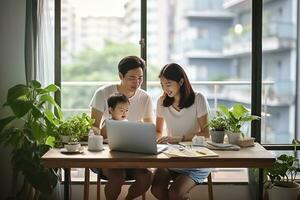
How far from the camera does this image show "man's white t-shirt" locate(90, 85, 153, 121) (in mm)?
3193

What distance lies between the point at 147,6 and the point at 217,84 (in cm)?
121

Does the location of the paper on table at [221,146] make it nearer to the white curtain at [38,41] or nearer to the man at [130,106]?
the man at [130,106]

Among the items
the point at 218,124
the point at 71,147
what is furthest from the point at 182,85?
the point at 71,147

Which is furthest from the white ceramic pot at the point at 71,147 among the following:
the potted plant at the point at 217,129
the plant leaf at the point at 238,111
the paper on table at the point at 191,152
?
the plant leaf at the point at 238,111

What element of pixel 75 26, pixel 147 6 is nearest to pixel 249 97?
pixel 147 6

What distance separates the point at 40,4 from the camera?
3422 millimetres

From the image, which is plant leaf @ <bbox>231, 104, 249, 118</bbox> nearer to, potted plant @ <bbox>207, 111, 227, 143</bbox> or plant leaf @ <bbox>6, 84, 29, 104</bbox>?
potted plant @ <bbox>207, 111, 227, 143</bbox>

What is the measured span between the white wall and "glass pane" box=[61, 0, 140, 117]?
35 centimetres

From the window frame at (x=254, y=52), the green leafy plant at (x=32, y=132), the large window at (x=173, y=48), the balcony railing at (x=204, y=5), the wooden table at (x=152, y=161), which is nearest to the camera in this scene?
the wooden table at (x=152, y=161)

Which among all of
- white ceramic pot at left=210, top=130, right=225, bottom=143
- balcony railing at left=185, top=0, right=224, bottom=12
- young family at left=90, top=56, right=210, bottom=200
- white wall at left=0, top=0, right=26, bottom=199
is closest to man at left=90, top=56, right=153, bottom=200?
young family at left=90, top=56, right=210, bottom=200

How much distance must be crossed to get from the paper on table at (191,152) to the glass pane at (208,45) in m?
1.30

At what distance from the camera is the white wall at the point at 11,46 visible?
3.58 m

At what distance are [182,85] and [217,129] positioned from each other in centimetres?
45

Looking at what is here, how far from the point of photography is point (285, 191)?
319 centimetres
